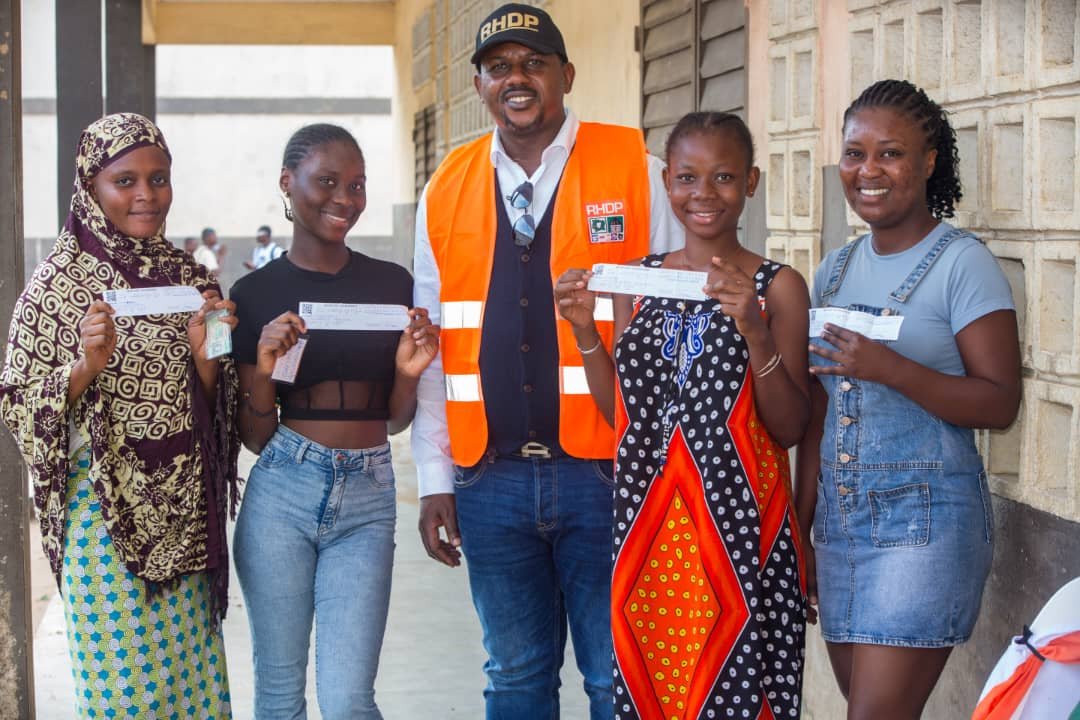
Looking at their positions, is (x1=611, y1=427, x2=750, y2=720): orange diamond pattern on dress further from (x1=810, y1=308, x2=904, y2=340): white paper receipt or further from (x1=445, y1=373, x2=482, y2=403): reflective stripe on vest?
(x1=445, y1=373, x2=482, y2=403): reflective stripe on vest

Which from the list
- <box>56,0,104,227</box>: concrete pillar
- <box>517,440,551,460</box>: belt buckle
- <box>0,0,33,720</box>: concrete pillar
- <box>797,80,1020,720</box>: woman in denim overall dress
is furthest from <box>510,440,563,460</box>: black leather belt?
<box>56,0,104,227</box>: concrete pillar

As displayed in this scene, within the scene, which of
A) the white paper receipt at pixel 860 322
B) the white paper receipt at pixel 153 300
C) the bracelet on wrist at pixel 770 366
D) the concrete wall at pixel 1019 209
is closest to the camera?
the white paper receipt at pixel 860 322

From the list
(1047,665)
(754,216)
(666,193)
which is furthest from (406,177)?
(1047,665)

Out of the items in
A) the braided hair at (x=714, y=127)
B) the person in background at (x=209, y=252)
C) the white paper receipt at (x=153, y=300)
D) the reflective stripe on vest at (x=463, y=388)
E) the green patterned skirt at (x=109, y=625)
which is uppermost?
the person in background at (x=209, y=252)

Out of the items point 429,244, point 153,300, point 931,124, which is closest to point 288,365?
point 153,300

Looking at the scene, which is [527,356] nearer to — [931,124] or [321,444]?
[321,444]

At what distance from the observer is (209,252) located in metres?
20.4

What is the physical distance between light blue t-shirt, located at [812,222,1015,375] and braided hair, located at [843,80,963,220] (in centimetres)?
18

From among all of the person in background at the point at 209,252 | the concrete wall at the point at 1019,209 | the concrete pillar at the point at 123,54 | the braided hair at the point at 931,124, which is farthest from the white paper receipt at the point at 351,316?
the person in background at the point at 209,252

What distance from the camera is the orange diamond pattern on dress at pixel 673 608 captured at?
2715 mm

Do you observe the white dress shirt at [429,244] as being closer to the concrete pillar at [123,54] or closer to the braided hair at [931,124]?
the braided hair at [931,124]

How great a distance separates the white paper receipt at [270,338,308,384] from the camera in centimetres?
310

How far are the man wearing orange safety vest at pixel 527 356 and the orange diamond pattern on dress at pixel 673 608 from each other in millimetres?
323

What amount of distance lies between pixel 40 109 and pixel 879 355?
86.9 ft
